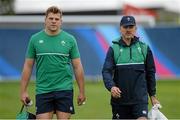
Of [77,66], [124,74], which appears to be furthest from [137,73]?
[77,66]

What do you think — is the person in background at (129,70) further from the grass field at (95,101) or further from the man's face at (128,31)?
the grass field at (95,101)

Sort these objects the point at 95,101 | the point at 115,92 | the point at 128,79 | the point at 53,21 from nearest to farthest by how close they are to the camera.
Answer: the point at 115,92, the point at 128,79, the point at 53,21, the point at 95,101

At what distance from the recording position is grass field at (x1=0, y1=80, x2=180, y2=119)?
1711 centimetres

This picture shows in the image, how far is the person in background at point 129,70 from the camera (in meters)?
10.3

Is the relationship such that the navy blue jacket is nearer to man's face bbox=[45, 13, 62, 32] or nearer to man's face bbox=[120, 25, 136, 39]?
man's face bbox=[120, 25, 136, 39]

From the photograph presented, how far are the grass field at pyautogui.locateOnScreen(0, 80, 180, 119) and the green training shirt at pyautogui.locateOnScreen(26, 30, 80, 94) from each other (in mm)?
4505

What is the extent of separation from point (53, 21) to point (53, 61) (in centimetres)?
55

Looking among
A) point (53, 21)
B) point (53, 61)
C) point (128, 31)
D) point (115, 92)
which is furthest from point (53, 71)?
point (128, 31)

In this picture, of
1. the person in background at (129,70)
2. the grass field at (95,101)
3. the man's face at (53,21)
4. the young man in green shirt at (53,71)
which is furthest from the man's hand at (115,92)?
the grass field at (95,101)

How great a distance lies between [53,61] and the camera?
10.5 metres

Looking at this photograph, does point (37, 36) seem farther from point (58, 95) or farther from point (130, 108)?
point (130, 108)

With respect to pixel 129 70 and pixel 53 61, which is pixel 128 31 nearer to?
pixel 129 70

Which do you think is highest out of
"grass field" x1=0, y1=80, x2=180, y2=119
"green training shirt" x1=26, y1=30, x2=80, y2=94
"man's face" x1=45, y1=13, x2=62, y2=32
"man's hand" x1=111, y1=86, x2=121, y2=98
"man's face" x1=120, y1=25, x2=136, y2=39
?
"man's face" x1=45, y1=13, x2=62, y2=32

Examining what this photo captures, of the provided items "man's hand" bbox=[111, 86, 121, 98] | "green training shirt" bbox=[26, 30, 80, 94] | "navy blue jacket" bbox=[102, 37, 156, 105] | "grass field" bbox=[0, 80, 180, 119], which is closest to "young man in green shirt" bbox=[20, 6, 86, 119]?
"green training shirt" bbox=[26, 30, 80, 94]
